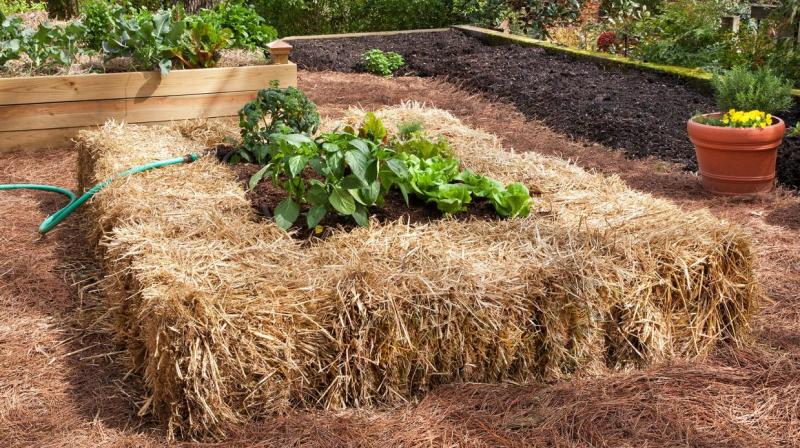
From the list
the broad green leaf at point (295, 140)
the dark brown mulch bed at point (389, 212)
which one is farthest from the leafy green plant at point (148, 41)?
the broad green leaf at point (295, 140)

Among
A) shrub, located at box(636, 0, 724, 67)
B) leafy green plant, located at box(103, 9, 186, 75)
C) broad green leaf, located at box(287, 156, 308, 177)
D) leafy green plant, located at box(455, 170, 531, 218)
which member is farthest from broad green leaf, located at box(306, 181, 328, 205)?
shrub, located at box(636, 0, 724, 67)

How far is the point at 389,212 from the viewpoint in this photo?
11.9 ft

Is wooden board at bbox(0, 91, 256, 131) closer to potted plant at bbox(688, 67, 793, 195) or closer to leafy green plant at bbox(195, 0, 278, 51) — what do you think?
leafy green plant at bbox(195, 0, 278, 51)

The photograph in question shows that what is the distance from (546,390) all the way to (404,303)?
23.9 inches

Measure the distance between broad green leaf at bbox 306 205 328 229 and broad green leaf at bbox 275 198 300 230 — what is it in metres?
0.06

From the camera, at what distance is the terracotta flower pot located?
518cm

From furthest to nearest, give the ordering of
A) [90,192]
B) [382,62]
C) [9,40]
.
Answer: [382,62], [9,40], [90,192]

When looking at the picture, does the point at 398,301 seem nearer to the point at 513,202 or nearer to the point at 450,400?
the point at 450,400

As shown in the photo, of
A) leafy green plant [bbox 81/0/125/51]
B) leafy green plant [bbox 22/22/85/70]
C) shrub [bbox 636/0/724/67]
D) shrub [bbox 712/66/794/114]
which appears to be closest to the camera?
shrub [bbox 712/66/794/114]

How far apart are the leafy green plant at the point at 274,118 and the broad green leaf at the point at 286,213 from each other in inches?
34.9

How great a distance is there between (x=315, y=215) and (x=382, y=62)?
6008mm

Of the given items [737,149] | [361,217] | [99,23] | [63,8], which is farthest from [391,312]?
[63,8]

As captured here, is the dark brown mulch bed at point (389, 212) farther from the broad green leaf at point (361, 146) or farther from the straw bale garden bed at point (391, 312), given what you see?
the broad green leaf at point (361, 146)

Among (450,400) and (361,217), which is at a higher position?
(361,217)
